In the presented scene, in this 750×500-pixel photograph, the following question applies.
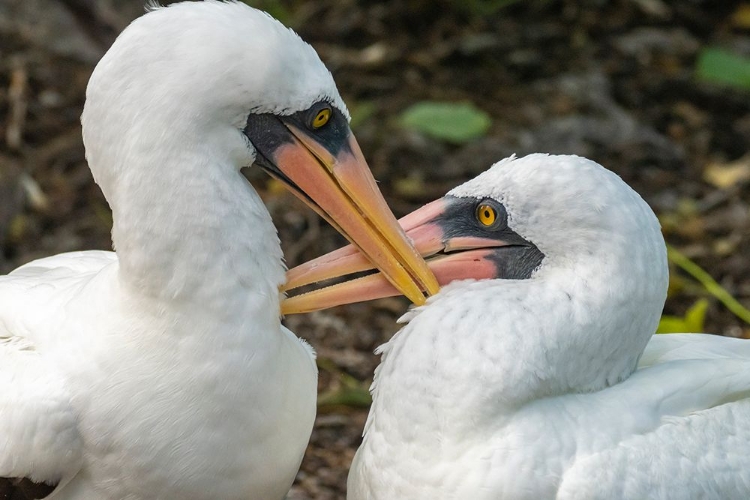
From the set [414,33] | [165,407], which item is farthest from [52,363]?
[414,33]

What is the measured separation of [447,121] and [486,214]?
3.32 meters

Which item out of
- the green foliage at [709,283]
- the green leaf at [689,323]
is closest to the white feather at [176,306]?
the green leaf at [689,323]

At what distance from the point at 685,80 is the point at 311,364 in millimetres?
4911

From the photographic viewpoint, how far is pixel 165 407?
3338mm

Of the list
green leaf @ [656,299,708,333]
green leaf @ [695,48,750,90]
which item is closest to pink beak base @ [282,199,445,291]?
green leaf @ [656,299,708,333]

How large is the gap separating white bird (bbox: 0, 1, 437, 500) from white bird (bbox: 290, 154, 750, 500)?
31 centimetres

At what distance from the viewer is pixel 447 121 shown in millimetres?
6785

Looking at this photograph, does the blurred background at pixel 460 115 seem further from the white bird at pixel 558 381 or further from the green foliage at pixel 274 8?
the white bird at pixel 558 381

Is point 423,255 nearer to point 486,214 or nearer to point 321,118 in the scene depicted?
point 486,214

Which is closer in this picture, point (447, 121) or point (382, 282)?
point (382, 282)

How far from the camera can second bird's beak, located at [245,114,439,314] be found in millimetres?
3367

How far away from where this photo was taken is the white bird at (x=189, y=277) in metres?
3.17

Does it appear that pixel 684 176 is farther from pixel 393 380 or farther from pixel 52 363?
pixel 52 363

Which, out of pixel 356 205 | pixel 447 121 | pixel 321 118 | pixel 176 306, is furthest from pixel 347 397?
pixel 447 121
